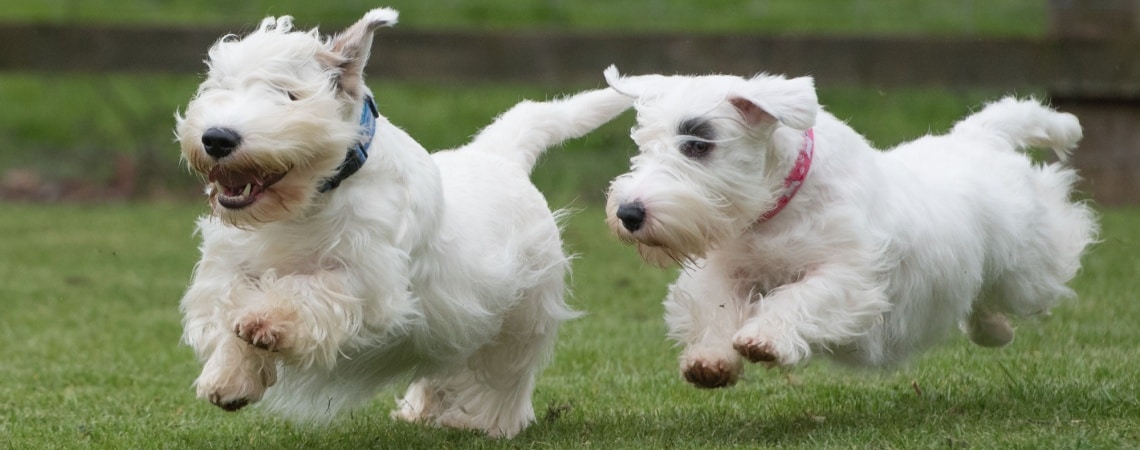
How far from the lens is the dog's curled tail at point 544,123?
635 centimetres

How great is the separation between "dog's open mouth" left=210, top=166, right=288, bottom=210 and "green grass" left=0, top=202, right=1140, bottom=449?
118 cm

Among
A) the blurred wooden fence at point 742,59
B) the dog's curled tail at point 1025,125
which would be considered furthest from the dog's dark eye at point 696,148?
the blurred wooden fence at point 742,59

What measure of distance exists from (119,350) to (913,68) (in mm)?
7643

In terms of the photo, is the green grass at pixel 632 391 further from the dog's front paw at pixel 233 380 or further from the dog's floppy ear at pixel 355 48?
the dog's floppy ear at pixel 355 48

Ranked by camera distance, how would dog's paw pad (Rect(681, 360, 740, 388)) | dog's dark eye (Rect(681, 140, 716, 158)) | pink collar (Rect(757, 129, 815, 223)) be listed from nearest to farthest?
dog's paw pad (Rect(681, 360, 740, 388)) < dog's dark eye (Rect(681, 140, 716, 158)) < pink collar (Rect(757, 129, 815, 223))

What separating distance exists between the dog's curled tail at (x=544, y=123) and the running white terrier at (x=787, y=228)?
31.2 inches

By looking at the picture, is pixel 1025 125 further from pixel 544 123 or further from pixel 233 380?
pixel 233 380

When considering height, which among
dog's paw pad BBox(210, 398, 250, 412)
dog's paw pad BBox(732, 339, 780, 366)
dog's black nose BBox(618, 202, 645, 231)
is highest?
dog's black nose BBox(618, 202, 645, 231)

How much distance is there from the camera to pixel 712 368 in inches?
201

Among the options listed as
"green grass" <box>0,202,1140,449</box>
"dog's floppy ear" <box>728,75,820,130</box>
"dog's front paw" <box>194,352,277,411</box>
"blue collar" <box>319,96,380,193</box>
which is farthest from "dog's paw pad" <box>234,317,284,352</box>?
"dog's floppy ear" <box>728,75,820,130</box>

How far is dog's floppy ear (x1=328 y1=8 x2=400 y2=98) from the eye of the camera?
503cm

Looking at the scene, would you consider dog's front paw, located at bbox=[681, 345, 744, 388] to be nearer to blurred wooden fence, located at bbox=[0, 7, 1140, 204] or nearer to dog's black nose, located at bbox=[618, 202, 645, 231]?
dog's black nose, located at bbox=[618, 202, 645, 231]

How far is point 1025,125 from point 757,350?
245 cm

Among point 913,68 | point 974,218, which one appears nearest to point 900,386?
point 974,218
